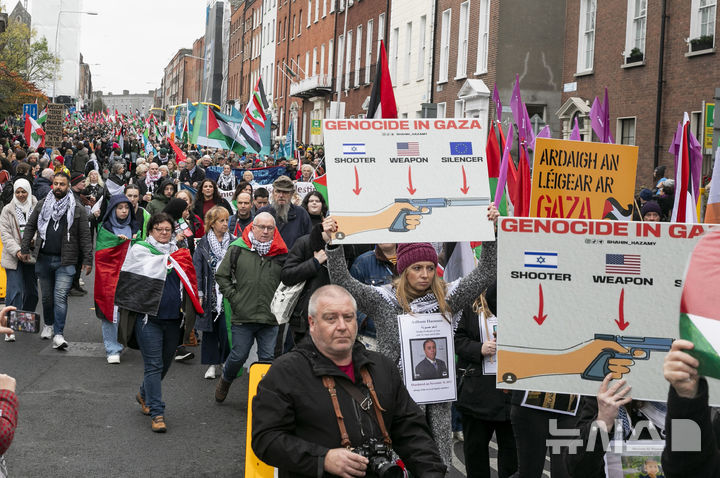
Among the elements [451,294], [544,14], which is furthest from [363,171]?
[544,14]

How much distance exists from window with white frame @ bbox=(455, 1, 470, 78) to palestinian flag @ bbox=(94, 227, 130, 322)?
2236 cm

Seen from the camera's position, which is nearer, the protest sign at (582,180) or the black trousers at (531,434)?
the black trousers at (531,434)

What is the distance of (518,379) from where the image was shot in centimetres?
348

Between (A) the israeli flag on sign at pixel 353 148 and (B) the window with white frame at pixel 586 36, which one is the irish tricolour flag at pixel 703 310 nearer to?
(A) the israeli flag on sign at pixel 353 148

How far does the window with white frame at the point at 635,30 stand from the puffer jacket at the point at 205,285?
1528 centimetres

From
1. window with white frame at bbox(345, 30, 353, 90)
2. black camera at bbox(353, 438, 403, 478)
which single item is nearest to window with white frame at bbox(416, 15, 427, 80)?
window with white frame at bbox(345, 30, 353, 90)

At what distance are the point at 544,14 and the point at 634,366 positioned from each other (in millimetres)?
Answer: 27130

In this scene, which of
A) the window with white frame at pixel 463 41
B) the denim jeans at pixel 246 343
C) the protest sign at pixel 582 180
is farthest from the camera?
the window with white frame at pixel 463 41

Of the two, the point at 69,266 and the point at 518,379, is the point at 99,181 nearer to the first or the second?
the point at 69,266

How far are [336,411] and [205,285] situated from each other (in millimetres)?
5462

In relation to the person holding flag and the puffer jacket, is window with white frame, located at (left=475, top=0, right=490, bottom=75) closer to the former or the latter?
the puffer jacket

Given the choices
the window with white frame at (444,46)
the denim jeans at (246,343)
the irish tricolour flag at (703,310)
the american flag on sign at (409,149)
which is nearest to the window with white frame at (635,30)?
the window with white frame at (444,46)

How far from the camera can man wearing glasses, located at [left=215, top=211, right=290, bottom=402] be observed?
8047 millimetres

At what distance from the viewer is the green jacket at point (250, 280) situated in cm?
805
